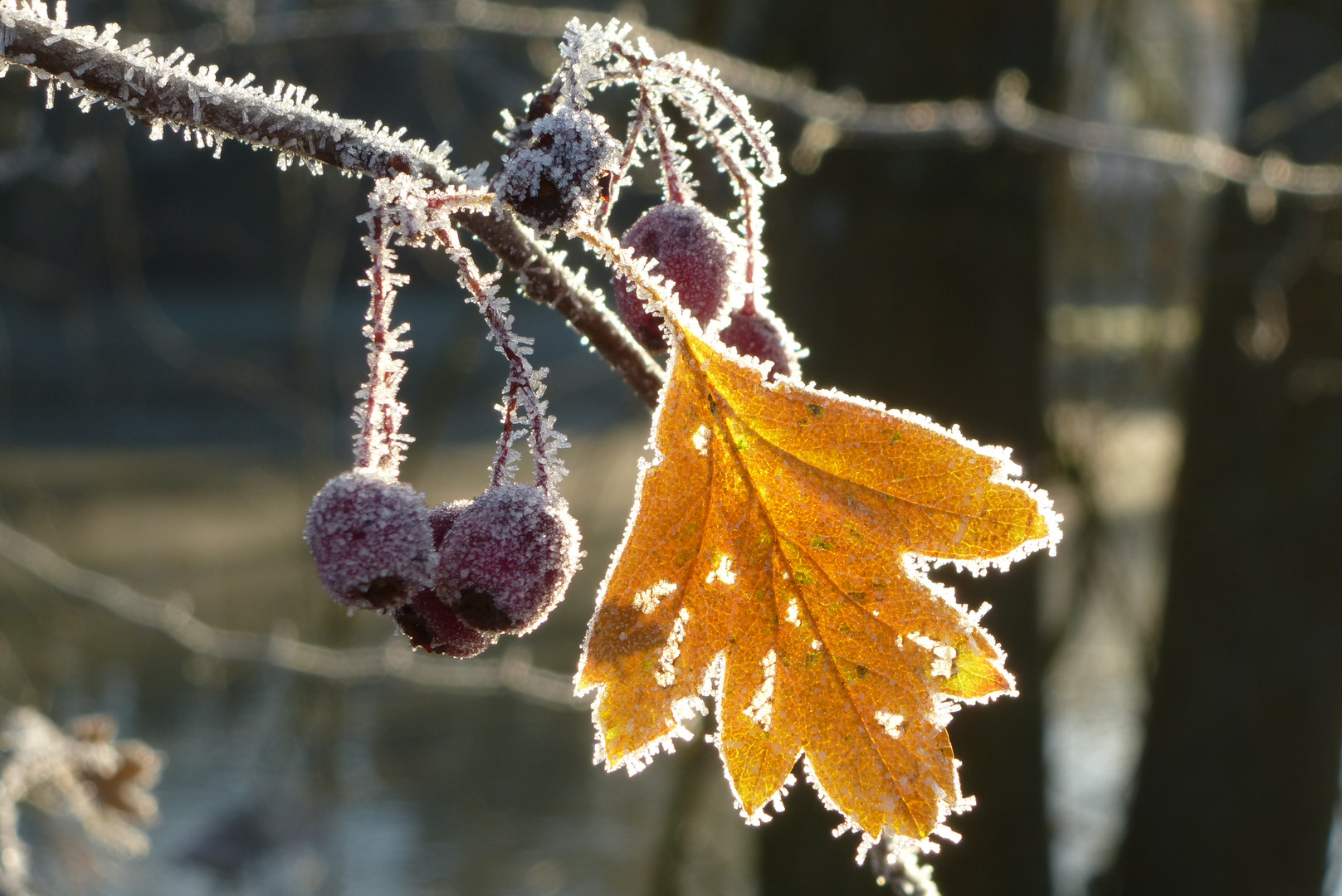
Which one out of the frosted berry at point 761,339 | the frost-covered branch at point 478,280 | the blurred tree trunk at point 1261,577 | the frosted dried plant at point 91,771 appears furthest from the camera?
the blurred tree trunk at point 1261,577

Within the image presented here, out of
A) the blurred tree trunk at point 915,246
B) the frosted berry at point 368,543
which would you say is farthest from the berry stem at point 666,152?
the blurred tree trunk at point 915,246

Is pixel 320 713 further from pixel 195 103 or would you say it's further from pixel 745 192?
pixel 195 103

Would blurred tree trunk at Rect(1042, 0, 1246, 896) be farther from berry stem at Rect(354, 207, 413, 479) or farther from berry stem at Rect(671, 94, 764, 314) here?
berry stem at Rect(354, 207, 413, 479)

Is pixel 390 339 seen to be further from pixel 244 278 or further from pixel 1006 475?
pixel 244 278

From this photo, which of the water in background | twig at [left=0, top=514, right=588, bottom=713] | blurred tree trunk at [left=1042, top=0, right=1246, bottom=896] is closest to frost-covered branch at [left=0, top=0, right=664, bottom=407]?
twig at [left=0, top=514, right=588, bottom=713]

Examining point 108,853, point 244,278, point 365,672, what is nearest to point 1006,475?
point 365,672

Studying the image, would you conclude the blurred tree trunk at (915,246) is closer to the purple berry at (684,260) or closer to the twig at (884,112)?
the twig at (884,112)
